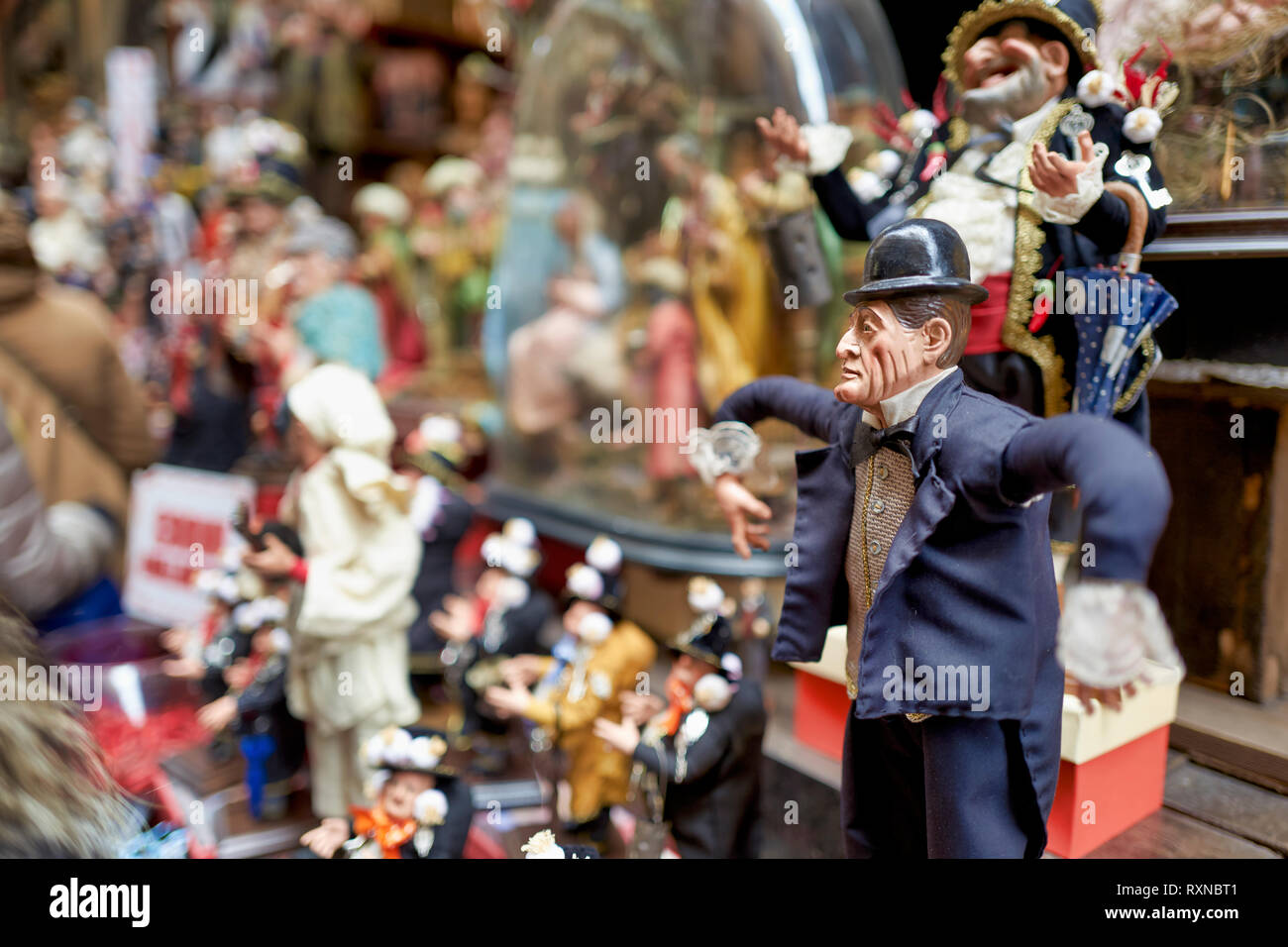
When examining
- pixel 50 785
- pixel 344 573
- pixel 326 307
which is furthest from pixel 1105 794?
pixel 326 307

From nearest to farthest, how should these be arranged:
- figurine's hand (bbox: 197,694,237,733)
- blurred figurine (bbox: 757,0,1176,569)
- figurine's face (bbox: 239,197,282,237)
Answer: blurred figurine (bbox: 757,0,1176,569) < figurine's hand (bbox: 197,694,237,733) < figurine's face (bbox: 239,197,282,237)

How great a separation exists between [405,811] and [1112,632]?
1.39 m

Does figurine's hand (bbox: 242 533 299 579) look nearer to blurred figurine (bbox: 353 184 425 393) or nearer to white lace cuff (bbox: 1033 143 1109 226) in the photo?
white lace cuff (bbox: 1033 143 1109 226)

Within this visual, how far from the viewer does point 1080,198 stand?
53.7 inches

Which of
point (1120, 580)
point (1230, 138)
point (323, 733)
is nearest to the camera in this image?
point (1120, 580)

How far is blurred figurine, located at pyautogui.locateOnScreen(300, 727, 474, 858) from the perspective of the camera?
1.82 m

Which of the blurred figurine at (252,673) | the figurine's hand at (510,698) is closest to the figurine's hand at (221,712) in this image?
the blurred figurine at (252,673)

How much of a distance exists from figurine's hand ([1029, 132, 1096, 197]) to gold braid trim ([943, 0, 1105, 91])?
263 mm

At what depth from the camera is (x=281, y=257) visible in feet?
12.2

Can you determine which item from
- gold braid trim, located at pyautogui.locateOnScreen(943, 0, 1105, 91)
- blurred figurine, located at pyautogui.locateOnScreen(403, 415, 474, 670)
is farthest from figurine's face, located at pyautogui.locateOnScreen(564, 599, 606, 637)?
gold braid trim, located at pyautogui.locateOnScreen(943, 0, 1105, 91)

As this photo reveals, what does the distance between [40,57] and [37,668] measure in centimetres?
648

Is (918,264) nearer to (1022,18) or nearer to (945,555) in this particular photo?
(945,555)
